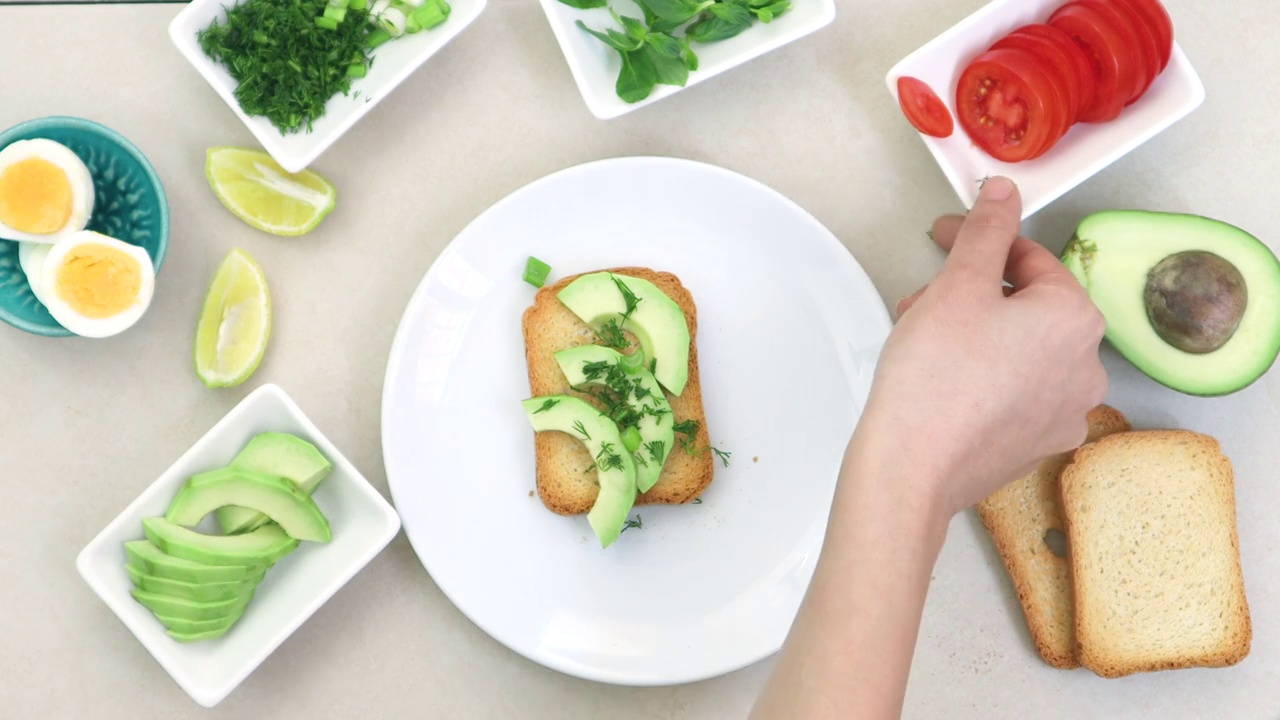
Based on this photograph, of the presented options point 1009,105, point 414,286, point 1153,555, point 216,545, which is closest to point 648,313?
point 414,286

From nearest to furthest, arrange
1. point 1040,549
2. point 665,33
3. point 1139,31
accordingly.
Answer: point 1139,31 → point 665,33 → point 1040,549

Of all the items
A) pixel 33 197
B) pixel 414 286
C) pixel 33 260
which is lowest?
pixel 414 286

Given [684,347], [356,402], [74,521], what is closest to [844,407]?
[684,347]

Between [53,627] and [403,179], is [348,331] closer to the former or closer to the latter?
[403,179]

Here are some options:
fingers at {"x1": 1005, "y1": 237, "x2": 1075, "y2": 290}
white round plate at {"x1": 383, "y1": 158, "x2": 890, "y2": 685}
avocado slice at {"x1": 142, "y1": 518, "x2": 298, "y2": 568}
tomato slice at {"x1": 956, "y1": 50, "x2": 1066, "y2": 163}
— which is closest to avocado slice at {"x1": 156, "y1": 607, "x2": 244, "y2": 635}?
avocado slice at {"x1": 142, "y1": 518, "x2": 298, "y2": 568}

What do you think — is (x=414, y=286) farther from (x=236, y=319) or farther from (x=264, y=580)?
(x=264, y=580)

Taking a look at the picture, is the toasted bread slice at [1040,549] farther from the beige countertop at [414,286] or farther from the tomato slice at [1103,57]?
the tomato slice at [1103,57]
